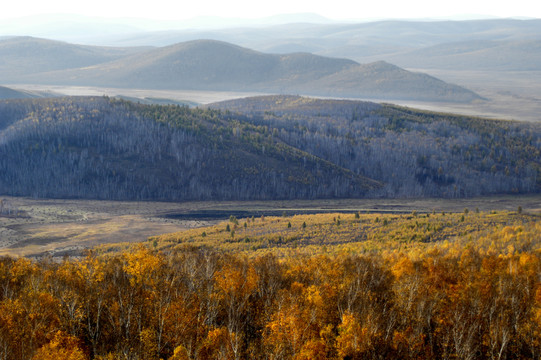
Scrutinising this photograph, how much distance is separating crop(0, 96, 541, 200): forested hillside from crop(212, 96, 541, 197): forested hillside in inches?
14.0

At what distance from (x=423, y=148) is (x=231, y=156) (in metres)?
55.4

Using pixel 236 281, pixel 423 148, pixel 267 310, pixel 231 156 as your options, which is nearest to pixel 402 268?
pixel 267 310

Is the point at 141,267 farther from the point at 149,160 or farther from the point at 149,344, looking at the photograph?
the point at 149,160

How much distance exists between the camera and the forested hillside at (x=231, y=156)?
420 ft

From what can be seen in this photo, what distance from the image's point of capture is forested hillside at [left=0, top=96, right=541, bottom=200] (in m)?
128

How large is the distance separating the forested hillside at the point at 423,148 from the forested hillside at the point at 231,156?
0.36 m

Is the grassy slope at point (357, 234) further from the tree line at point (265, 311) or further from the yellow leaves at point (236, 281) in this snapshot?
the tree line at point (265, 311)

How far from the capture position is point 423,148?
161 m

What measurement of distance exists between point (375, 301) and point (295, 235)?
45.0m

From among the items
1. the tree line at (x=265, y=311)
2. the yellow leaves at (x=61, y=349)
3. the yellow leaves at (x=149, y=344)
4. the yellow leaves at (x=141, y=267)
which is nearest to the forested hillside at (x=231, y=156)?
the yellow leaves at (x=141, y=267)

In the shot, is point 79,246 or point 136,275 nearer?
point 136,275

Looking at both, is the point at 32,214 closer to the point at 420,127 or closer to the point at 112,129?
the point at 112,129

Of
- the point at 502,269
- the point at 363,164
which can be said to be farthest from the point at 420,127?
the point at 502,269

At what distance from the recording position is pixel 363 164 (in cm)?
15188
